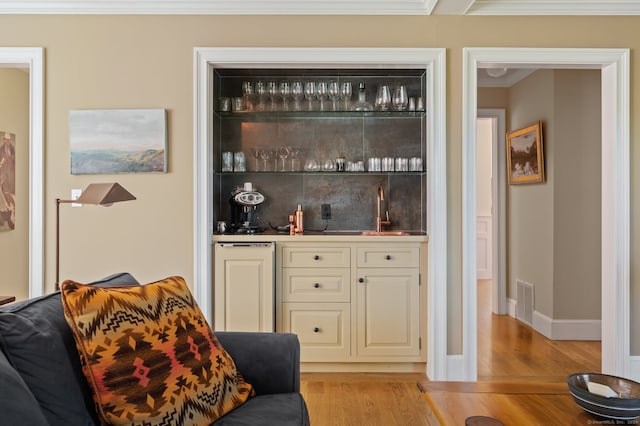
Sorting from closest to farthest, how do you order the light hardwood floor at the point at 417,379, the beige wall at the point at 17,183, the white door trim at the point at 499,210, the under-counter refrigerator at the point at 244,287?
1. the light hardwood floor at the point at 417,379
2. the under-counter refrigerator at the point at 244,287
3. the beige wall at the point at 17,183
4. the white door trim at the point at 499,210

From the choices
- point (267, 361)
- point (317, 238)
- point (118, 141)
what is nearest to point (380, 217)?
point (317, 238)

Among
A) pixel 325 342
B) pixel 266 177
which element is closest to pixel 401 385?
pixel 325 342

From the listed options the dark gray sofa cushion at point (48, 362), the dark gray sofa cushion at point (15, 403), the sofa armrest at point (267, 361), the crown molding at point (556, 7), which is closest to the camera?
the dark gray sofa cushion at point (15, 403)

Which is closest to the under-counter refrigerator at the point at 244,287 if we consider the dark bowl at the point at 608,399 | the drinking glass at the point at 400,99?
the drinking glass at the point at 400,99

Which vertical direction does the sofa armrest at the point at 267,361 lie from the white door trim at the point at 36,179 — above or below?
below

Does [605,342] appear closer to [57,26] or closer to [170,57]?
[170,57]

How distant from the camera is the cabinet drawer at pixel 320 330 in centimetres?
337

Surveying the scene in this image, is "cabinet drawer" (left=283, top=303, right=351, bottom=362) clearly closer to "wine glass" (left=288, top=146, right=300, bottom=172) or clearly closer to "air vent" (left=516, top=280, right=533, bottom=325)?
"wine glass" (left=288, top=146, right=300, bottom=172)

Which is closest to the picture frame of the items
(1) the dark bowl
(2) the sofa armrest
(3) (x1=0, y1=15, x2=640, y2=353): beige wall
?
(3) (x1=0, y1=15, x2=640, y2=353): beige wall

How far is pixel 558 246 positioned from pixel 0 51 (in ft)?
14.8

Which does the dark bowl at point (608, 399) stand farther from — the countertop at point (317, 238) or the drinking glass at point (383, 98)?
the drinking glass at point (383, 98)

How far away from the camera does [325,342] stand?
338 cm

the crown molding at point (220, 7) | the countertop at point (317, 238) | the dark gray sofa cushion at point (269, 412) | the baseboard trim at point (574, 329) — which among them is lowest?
the baseboard trim at point (574, 329)

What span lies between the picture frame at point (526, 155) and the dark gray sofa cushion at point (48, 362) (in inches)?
160
